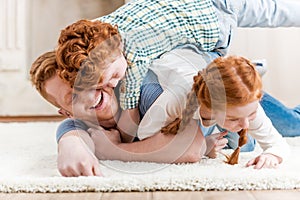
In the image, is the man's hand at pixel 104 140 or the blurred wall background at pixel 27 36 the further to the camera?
the blurred wall background at pixel 27 36

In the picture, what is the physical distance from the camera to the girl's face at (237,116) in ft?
2.99

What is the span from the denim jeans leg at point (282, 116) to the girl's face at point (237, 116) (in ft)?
1.23

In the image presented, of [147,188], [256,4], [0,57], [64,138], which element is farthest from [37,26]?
[147,188]

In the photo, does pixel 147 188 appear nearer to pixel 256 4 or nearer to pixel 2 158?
pixel 2 158

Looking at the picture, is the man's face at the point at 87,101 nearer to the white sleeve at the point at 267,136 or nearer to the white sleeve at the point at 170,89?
the white sleeve at the point at 170,89

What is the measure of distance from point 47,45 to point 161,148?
54.9 inches

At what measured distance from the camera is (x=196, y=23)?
115cm

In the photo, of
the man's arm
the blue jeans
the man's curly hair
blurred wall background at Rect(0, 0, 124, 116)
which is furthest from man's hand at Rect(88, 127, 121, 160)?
blurred wall background at Rect(0, 0, 124, 116)

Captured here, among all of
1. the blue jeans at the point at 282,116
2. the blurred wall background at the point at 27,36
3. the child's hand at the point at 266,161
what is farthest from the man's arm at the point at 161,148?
the blurred wall background at the point at 27,36

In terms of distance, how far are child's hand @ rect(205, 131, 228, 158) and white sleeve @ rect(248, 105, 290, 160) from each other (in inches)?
2.4

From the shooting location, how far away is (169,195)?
79cm

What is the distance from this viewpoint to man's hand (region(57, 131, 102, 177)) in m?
0.92

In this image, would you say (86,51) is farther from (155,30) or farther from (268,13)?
(268,13)

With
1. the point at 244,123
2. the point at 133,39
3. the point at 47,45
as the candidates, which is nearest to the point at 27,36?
the point at 47,45
